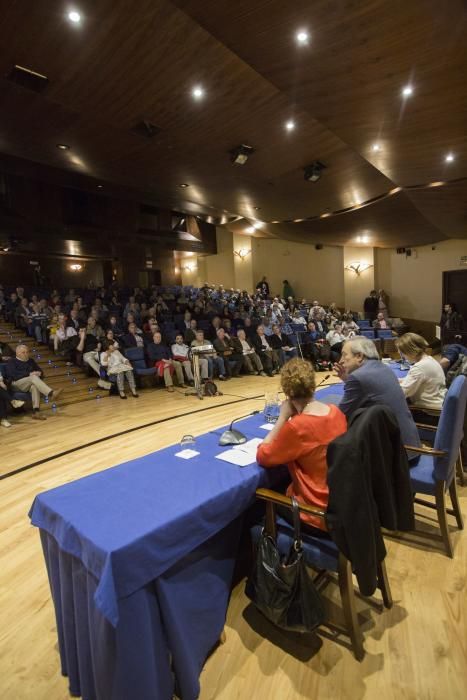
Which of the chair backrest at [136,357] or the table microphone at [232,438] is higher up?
the table microphone at [232,438]

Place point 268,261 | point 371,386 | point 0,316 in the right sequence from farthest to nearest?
point 268,261
point 0,316
point 371,386

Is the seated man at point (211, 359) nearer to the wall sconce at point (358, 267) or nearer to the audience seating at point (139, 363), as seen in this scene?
the audience seating at point (139, 363)

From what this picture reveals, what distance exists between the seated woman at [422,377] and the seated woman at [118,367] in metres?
4.36

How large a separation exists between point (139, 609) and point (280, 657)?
687 mm

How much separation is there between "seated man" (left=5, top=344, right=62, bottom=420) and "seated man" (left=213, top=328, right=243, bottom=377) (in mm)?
3148

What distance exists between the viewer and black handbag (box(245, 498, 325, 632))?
1.39m

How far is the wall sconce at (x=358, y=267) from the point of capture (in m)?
14.6

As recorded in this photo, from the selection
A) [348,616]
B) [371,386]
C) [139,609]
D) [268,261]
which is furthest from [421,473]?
[268,261]

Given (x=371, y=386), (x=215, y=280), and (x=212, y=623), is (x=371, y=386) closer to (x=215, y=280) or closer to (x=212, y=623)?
(x=212, y=623)

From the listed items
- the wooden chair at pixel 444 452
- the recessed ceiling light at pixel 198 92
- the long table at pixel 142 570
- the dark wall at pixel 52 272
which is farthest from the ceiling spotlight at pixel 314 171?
the dark wall at pixel 52 272

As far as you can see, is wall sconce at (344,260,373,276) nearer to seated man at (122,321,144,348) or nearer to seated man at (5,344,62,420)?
seated man at (122,321,144,348)

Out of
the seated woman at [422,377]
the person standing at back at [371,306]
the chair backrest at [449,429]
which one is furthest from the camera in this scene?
the person standing at back at [371,306]

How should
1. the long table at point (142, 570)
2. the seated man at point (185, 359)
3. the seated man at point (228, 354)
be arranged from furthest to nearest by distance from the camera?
the seated man at point (228, 354)
the seated man at point (185, 359)
the long table at point (142, 570)

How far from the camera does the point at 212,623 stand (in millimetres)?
1508
